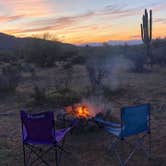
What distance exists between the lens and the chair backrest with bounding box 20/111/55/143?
6180 millimetres

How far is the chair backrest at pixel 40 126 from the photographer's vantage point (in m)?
6.18

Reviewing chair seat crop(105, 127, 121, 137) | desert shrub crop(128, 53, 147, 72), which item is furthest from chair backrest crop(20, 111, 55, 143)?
desert shrub crop(128, 53, 147, 72)

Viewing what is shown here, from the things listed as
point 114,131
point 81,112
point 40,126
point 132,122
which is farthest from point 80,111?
point 40,126

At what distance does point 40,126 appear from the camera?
6238 mm

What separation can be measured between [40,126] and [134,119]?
4.77 feet

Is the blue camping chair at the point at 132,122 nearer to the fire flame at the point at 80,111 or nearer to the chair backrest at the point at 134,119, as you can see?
the chair backrest at the point at 134,119

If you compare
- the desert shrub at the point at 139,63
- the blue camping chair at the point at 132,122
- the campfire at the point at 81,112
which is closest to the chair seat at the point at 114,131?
the blue camping chair at the point at 132,122

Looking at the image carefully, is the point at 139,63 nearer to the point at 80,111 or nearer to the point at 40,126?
the point at 80,111

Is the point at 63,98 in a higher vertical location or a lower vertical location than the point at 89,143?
higher

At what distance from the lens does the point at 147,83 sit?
51.6 ft

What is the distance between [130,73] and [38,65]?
8.27m

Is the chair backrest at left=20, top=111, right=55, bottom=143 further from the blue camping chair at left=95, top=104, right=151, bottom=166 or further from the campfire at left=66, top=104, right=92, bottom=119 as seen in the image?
the campfire at left=66, top=104, right=92, bottom=119

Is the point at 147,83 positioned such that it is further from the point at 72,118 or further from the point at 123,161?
the point at 123,161

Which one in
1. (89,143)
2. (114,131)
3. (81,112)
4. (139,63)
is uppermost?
(139,63)
